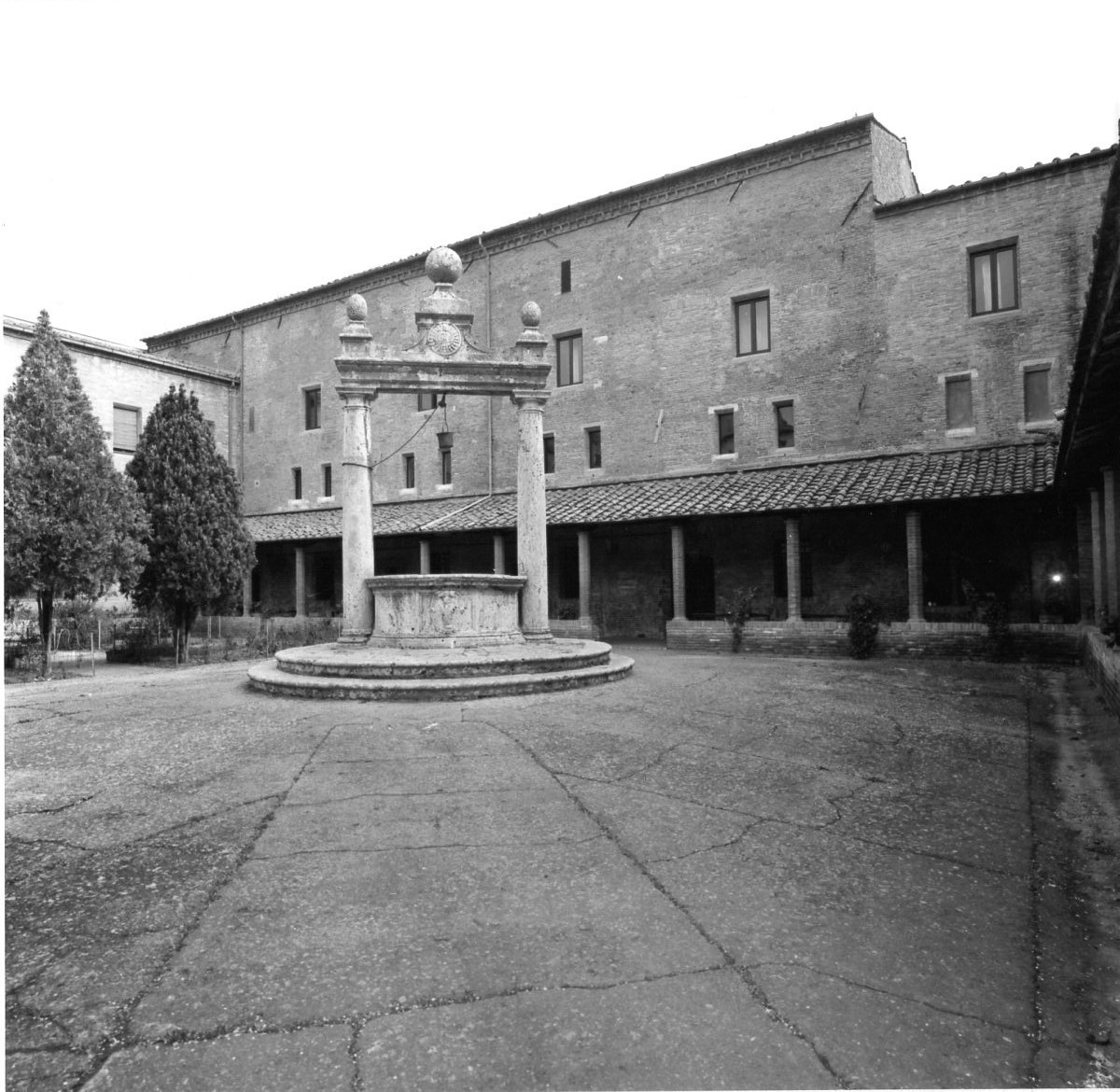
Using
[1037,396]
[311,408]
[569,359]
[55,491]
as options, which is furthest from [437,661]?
[311,408]

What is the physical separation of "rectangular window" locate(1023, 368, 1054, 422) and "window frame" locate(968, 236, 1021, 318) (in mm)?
1358

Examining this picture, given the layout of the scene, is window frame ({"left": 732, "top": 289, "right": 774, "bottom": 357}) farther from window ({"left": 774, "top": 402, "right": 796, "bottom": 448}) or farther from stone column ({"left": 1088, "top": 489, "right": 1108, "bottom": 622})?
stone column ({"left": 1088, "top": 489, "right": 1108, "bottom": 622})

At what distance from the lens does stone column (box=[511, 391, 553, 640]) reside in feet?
34.7

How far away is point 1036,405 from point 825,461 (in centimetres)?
408

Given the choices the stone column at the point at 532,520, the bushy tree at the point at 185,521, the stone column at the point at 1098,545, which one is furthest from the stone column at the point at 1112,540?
the bushy tree at the point at 185,521

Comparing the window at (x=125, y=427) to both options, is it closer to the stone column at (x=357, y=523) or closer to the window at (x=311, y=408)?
the window at (x=311, y=408)

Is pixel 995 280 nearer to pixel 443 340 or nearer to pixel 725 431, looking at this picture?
pixel 725 431

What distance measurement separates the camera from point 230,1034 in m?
2.22

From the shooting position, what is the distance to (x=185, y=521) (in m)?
15.5

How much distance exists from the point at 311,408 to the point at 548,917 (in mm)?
24690

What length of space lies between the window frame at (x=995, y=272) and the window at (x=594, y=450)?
8971 millimetres

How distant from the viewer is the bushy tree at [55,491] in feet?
39.0

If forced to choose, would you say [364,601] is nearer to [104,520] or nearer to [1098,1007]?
[104,520]

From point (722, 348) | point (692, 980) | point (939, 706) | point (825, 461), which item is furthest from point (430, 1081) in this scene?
point (722, 348)
